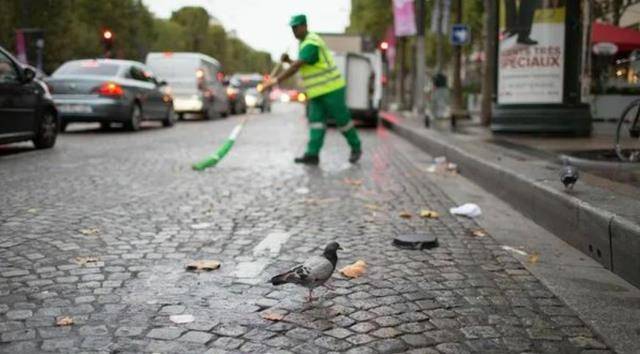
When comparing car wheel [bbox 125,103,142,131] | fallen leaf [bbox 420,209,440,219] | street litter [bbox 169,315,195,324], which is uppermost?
car wheel [bbox 125,103,142,131]

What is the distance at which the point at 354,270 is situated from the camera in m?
4.59

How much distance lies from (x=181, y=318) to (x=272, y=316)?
436 mm

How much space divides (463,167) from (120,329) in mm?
7098

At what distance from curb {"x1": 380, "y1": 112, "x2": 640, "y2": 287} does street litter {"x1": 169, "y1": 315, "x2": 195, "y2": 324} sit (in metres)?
2.45

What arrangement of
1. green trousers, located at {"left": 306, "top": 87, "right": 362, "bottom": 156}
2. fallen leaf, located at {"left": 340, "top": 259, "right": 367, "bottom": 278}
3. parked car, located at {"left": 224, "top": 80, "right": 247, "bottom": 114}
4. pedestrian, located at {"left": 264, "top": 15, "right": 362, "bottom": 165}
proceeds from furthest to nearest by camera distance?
1. parked car, located at {"left": 224, "top": 80, "right": 247, "bottom": 114}
2. green trousers, located at {"left": 306, "top": 87, "right": 362, "bottom": 156}
3. pedestrian, located at {"left": 264, "top": 15, "right": 362, "bottom": 165}
4. fallen leaf, located at {"left": 340, "top": 259, "right": 367, "bottom": 278}

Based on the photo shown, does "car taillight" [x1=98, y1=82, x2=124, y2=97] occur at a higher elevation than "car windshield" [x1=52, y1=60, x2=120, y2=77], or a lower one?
lower

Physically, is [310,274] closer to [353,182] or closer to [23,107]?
[353,182]

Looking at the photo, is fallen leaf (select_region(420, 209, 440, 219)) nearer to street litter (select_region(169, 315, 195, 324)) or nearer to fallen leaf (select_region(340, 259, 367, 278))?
fallen leaf (select_region(340, 259, 367, 278))

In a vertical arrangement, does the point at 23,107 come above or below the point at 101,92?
below

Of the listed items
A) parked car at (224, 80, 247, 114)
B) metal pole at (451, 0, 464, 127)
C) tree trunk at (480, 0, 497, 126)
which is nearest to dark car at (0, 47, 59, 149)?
tree trunk at (480, 0, 497, 126)

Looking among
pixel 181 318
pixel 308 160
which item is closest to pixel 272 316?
pixel 181 318

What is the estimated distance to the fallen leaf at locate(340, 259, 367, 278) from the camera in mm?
4516

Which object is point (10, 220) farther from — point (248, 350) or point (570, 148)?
point (570, 148)

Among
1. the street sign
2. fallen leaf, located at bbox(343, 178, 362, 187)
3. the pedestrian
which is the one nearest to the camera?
fallen leaf, located at bbox(343, 178, 362, 187)
